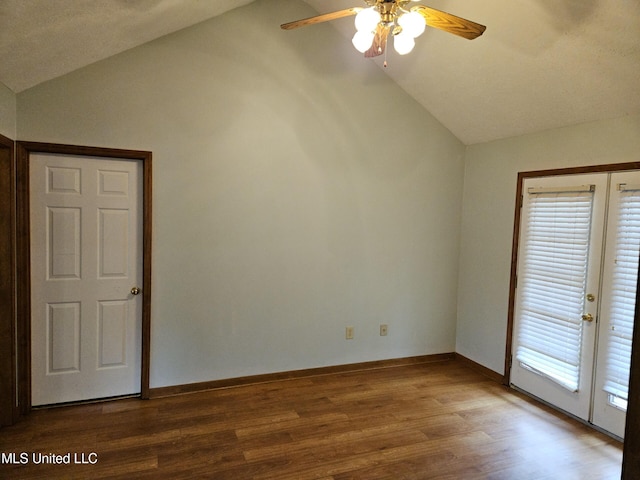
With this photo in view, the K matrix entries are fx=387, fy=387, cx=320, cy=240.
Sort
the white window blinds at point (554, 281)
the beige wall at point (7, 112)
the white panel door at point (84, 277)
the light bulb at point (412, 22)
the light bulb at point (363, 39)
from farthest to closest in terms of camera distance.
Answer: the white window blinds at point (554, 281) → the white panel door at point (84, 277) → the beige wall at point (7, 112) → the light bulb at point (363, 39) → the light bulb at point (412, 22)

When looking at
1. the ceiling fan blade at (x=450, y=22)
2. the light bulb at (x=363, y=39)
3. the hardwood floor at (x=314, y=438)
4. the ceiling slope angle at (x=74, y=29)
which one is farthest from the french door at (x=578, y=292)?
the ceiling slope angle at (x=74, y=29)

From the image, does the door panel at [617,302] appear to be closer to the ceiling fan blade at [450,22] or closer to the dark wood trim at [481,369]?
the dark wood trim at [481,369]

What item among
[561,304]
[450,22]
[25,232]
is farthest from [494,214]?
[25,232]

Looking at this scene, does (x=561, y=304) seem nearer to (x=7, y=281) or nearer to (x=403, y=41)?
(x=403, y=41)

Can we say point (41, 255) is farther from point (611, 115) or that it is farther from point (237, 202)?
point (611, 115)

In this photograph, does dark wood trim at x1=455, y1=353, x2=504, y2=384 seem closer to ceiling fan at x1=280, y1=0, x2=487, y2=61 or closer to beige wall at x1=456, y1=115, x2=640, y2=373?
beige wall at x1=456, y1=115, x2=640, y2=373

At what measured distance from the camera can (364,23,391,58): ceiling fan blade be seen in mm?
2063

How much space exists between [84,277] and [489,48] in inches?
140

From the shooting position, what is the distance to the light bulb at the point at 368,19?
1876 millimetres

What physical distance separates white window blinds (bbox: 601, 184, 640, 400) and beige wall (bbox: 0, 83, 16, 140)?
14.1 ft

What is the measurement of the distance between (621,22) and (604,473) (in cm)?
271

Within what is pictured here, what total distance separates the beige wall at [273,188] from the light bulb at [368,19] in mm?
1666

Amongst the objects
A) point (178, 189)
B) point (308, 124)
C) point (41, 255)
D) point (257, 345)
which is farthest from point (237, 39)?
point (257, 345)

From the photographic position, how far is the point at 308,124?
359cm
